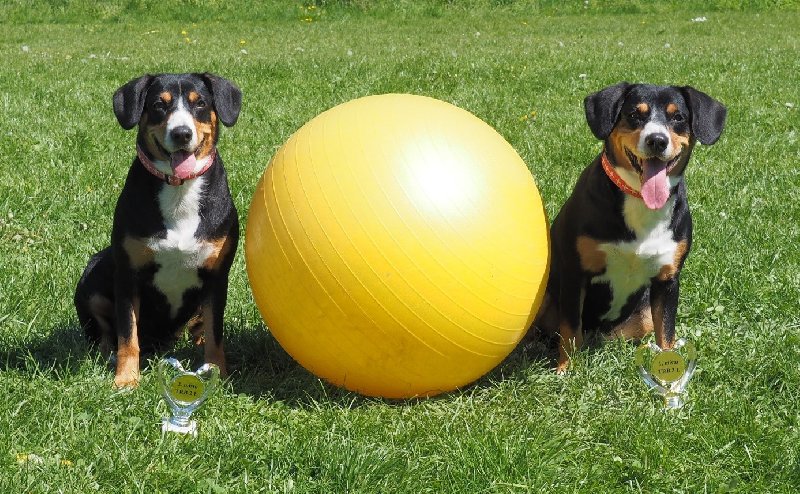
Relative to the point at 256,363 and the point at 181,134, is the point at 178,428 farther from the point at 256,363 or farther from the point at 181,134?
the point at 181,134

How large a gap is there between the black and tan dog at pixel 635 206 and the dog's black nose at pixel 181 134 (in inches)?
71.8

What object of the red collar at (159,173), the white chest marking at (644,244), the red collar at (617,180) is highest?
the red collar at (159,173)

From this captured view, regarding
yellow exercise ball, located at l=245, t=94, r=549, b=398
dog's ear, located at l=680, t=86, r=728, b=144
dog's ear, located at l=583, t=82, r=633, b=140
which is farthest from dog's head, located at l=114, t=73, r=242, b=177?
dog's ear, located at l=680, t=86, r=728, b=144

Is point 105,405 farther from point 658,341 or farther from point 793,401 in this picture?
point 793,401

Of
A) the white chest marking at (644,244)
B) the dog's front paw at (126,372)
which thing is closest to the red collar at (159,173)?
the dog's front paw at (126,372)

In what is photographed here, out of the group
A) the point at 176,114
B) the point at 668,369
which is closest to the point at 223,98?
the point at 176,114

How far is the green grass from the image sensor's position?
347 cm

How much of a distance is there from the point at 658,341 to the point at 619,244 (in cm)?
57

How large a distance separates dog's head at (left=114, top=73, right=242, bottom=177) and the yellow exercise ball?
15.1 inches

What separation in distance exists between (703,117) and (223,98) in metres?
2.20

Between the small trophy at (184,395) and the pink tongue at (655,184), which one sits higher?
the pink tongue at (655,184)

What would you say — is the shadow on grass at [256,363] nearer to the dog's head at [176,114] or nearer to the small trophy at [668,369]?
the small trophy at [668,369]

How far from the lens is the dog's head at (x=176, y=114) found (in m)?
4.04

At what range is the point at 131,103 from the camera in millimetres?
4164
